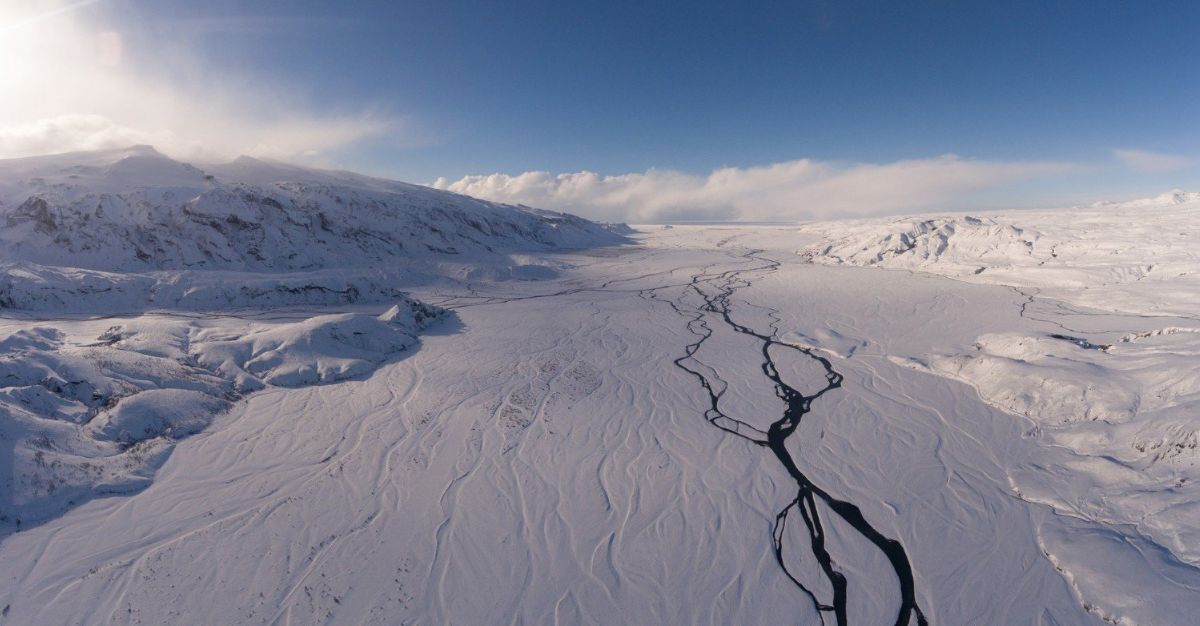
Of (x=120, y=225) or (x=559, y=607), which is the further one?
(x=120, y=225)

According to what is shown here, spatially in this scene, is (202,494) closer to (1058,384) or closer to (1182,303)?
(1058,384)

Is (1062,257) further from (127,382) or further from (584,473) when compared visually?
(127,382)

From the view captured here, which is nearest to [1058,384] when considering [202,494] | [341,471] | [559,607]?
[559,607]

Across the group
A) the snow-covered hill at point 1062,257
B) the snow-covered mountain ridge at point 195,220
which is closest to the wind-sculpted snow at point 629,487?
the snow-covered hill at point 1062,257

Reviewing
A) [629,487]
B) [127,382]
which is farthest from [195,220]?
[629,487]

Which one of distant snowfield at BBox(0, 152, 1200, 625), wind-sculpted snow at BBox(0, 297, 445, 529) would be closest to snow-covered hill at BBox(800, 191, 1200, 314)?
distant snowfield at BBox(0, 152, 1200, 625)
